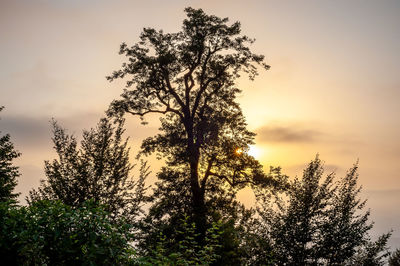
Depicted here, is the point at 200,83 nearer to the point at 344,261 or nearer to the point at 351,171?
the point at 351,171

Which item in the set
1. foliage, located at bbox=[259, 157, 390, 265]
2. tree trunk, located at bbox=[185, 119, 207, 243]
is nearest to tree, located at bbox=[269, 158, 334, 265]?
foliage, located at bbox=[259, 157, 390, 265]

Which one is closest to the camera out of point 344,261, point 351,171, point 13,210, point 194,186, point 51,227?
point 51,227

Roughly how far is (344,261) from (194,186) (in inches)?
438

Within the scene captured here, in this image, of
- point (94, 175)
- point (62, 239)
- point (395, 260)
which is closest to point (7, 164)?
point (94, 175)

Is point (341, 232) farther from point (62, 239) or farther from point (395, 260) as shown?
point (395, 260)

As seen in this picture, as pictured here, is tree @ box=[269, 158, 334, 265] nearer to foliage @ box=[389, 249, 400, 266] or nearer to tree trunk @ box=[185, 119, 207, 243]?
tree trunk @ box=[185, 119, 207, 243]

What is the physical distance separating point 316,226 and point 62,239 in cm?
1376

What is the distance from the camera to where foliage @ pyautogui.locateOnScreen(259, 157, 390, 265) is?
701 inches

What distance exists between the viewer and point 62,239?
7.22 metres

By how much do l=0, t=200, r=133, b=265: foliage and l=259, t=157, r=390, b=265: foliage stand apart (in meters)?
12.0

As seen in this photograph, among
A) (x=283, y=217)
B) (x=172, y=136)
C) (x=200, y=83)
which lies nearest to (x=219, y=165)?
(x=172, y=136)

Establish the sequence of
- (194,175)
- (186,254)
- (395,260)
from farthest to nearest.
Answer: (395,260) < (194,175) < (186,254)

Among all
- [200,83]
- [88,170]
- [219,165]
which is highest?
[200,83]

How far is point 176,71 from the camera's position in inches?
1097
